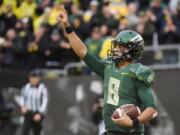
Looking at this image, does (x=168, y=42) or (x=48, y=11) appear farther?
(x=48, y=11)

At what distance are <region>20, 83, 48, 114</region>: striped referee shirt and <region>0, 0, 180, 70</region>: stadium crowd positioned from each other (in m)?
0.88

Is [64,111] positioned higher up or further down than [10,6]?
further down

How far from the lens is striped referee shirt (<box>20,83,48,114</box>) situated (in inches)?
589

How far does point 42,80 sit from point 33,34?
1.40 m

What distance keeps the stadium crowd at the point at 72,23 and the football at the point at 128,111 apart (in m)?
7.17

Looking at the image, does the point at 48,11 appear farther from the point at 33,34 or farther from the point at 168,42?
the point at 168,42

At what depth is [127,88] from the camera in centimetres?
706

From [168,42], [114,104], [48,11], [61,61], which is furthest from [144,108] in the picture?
[48,11]

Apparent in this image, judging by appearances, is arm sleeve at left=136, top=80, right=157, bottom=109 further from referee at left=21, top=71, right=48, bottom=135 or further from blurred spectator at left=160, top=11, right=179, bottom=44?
referee at left=21, top=71, right=48, bottom=135

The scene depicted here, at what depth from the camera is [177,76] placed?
13.7m

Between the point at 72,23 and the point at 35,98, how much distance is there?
73.1 inches

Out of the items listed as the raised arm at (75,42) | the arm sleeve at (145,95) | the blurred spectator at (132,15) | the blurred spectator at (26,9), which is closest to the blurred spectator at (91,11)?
the blurred spectator at (132,15)

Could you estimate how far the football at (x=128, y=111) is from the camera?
6.75 metres

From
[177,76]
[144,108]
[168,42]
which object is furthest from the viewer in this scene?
[168,42]
